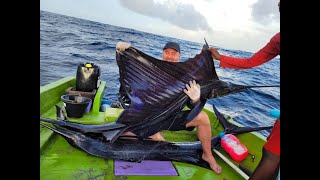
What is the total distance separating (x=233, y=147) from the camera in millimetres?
3340

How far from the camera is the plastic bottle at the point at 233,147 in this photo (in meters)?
3.27

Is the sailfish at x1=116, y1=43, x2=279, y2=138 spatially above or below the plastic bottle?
above

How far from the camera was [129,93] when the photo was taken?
103 inches

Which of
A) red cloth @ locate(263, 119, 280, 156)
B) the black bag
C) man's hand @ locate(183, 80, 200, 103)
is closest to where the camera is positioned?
red cloth @ locate(263, 119, 280, 156)

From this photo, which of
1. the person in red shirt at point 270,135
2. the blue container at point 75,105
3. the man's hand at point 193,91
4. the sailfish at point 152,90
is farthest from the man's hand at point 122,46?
the blue container at point 75,105

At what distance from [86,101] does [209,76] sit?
1761mm

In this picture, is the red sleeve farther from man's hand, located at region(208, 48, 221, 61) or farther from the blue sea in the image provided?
the blue sea

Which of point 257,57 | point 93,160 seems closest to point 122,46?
point 257,57

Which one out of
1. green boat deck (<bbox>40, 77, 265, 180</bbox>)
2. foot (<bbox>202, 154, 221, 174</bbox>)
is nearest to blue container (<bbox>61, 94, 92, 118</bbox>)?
green boat deck (<bbox>40, 77, 265, 180</bbox>)

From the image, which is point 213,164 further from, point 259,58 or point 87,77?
point 87,77

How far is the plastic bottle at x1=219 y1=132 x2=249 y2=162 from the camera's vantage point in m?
3.27

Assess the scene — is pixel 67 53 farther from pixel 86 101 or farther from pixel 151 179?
pixel 151 179

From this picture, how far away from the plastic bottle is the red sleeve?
1263 millimetres

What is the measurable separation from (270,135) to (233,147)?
48.7 inches
